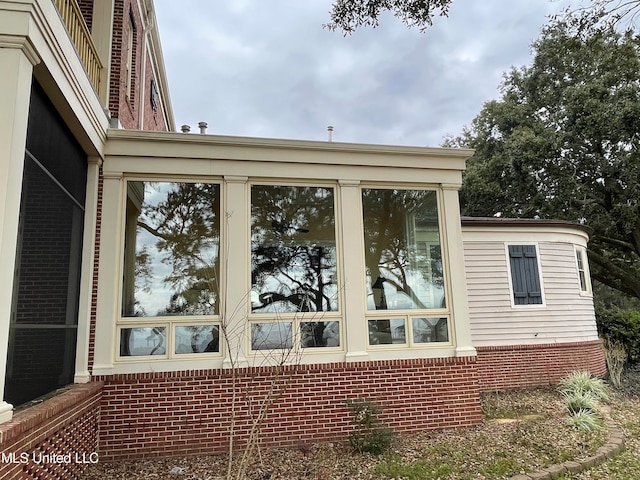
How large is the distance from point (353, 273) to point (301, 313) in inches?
34.7

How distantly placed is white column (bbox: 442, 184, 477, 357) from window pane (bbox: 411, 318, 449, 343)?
15cm

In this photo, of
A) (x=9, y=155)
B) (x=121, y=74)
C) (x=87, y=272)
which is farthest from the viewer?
(x=121, y=74)

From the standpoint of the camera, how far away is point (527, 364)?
8516mm

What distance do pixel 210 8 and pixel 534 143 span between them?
10798mm

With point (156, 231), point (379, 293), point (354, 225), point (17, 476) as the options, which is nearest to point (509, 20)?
point (354, 225)

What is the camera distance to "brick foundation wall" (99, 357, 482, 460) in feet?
16.2

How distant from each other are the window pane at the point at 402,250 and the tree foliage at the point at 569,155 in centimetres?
890

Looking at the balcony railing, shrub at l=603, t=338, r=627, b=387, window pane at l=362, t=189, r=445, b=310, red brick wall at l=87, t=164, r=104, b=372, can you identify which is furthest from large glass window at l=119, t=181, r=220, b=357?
shrub at l=603, t=338, r=627, b=387

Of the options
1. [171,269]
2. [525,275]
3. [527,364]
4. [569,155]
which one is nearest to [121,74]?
[171,269]

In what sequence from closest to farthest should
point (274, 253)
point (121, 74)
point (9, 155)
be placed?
1. point (9, 155)
2. point (274, 253)
3. point (121, 74)

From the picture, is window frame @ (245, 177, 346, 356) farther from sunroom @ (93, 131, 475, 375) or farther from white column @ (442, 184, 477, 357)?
white column @ (442, 184, 477, 357)

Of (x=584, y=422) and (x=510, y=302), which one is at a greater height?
(x=510, y=302)

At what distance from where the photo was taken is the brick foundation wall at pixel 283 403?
495 centimetres

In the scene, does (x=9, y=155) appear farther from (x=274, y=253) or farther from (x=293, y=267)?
(x=293, y=267)
